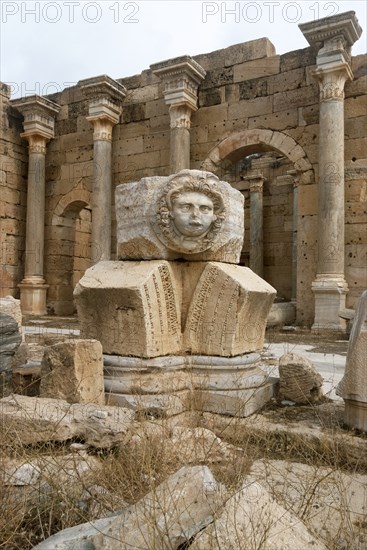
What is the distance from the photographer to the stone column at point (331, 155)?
27.3ft

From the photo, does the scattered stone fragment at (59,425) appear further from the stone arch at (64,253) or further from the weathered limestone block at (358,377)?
the stone arch at (64,253)

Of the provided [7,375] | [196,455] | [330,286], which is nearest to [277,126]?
[330,286]

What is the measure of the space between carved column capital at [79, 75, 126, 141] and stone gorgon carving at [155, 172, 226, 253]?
8269 mm

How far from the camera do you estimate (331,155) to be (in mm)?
8531

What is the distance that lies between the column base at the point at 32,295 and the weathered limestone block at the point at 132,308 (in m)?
8.82

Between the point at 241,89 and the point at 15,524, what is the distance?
982 centimetres

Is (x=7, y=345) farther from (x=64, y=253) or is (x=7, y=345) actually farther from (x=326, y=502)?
(x=64, y=253)

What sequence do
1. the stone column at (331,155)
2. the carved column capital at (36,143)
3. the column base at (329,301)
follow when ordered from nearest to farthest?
the column base at (329,301) < the stone column at (331,155) < the carved column capital at (36,143)

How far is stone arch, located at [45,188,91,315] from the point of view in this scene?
12.3 metres

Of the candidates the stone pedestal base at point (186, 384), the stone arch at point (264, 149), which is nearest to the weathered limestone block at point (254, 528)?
the stone pedestal base at point (186, 384)

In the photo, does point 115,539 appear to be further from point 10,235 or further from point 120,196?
point 10,235

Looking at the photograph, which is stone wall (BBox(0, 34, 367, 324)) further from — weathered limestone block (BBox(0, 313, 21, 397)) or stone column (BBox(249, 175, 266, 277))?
weathered limestone block (BBox(0, 313, 21, 397))

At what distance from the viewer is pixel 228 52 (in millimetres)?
10195

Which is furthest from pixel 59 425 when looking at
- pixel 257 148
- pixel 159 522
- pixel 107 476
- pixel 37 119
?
pixel 37 119
